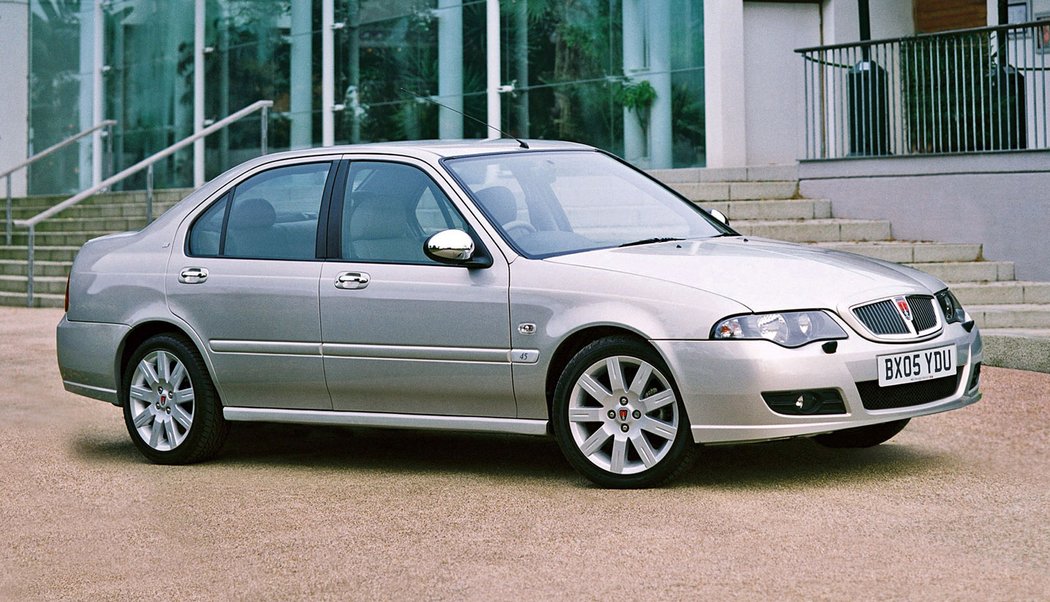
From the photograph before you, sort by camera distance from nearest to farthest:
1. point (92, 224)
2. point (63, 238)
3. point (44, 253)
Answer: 1. point (44, 253)
2. point (63, 238)
3. point (92, 224)

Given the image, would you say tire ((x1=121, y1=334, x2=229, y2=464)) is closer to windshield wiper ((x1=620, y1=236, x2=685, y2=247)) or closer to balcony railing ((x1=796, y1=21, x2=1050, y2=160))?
windshield wiper ((x1=620, y1=236, x2=685, y2=247))

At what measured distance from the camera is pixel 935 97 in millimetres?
15906

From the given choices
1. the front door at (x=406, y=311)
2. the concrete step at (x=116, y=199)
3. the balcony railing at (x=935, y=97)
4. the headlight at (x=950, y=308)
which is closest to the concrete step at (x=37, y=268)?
the concrete step at (x=116, y=199)

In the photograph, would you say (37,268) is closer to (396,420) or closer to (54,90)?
(54,90)

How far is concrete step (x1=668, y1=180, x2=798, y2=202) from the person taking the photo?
16.8m

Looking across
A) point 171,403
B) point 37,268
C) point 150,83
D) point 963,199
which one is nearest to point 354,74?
point 37,268

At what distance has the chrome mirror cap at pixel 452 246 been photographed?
23.2 feet

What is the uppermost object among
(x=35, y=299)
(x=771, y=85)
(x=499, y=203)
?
(x=771, y=85)

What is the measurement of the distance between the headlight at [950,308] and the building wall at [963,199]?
7.57 m

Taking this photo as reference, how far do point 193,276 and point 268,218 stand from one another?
0.50 m

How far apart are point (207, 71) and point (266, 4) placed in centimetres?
206

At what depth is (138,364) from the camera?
8.20 m

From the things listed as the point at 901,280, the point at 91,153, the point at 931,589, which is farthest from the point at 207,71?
the point at 931,589

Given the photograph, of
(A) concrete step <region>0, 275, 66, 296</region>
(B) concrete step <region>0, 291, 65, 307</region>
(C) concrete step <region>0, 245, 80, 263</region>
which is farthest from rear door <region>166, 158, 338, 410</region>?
(C) concrete step <region>0, 245, 80, 263</region>
